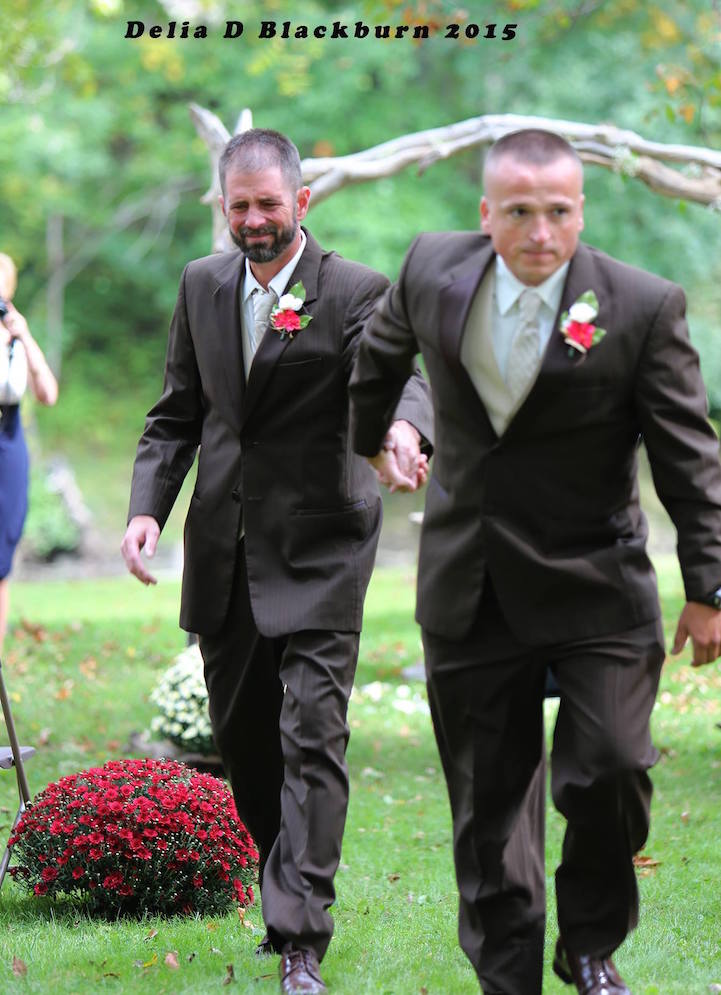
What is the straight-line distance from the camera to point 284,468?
461cm

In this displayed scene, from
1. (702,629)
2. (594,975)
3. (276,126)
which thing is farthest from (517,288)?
(276,126)

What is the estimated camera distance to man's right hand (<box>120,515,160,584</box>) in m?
4.47

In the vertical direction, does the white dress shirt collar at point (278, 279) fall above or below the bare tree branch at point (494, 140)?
below

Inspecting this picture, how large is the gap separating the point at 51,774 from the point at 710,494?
5.63 metres

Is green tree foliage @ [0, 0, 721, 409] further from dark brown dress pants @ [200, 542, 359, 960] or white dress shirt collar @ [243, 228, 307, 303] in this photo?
dark brown dress pants @ [200, 542, 359, 960]

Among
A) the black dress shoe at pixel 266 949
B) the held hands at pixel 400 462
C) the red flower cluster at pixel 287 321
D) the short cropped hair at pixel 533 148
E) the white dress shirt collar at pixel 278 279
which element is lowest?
the black dress shoe at pixel 266 949

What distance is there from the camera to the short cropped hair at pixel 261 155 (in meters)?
4.44

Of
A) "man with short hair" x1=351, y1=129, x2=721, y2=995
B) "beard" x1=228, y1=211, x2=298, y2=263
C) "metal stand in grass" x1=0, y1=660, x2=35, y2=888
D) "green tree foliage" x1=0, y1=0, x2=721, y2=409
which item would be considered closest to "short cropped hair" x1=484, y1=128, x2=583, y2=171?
"man with short hair" x1=351, y1=129, x2=721, y2=995

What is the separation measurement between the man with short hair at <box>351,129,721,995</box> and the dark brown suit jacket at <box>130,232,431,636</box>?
2.29ft

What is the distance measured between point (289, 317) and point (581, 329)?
132 cm

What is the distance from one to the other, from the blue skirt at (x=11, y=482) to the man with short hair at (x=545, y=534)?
481 centimetres

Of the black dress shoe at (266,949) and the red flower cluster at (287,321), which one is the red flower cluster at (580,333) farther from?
the black dress shoe at (266,949)

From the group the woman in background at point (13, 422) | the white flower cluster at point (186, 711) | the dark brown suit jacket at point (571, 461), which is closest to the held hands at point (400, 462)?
the dark brown suit jacket at point (571, 461)

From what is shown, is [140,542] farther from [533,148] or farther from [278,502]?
[533,148]
